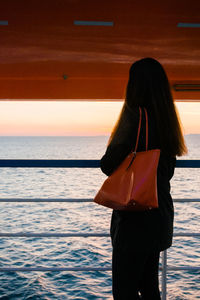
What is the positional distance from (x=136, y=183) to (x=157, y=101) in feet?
0.89

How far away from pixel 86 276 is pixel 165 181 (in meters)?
6.97

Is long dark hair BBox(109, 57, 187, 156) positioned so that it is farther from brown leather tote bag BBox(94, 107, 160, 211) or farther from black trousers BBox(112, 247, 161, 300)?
black trousers BBox(112, 247, 161, 300)

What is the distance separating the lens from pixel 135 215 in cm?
93

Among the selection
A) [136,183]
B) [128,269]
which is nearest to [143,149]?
[136,183]

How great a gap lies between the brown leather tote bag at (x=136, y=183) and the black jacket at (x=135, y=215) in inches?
0.8

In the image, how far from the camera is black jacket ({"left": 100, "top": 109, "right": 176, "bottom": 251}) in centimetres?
92

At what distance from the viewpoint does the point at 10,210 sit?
54.7ft

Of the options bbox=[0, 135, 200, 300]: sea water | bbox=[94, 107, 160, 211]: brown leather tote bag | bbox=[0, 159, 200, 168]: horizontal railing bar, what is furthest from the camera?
bbox=[0, 135, 200, 300]: sea water

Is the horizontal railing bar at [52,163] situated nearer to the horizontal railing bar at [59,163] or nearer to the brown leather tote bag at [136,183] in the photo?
the horizontal railing bar at [59,163]

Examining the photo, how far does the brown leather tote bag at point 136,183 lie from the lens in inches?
35.1

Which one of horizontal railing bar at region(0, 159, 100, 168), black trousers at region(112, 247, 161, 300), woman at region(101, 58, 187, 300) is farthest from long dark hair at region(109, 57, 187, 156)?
horizontal railing bar at region(0, 159, 100, 168)

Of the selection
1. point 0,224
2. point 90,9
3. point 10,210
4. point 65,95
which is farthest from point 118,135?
point 10,210

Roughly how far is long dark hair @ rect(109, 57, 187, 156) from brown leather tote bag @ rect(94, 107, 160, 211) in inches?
2.1

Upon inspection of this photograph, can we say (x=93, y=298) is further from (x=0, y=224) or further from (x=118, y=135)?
(x=0, y=224)
